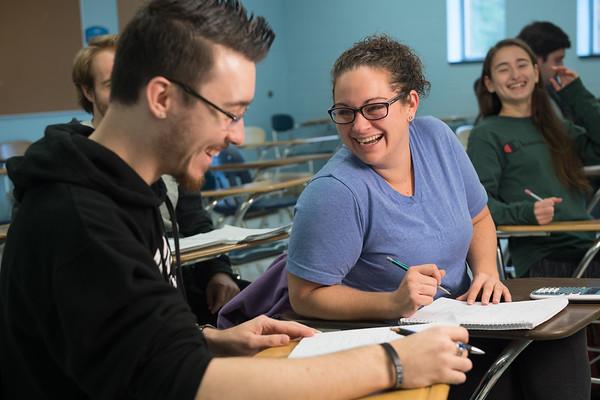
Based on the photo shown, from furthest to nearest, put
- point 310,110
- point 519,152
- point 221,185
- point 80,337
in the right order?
point 310,110 → point 221,185 → point 519,152 → point 80,337

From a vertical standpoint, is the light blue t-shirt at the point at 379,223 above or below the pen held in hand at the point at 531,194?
above

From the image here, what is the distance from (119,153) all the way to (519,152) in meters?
2.08

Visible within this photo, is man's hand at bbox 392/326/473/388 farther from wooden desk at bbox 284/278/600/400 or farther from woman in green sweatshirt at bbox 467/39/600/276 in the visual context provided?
woman in green sweatshirt at bbox 467/39/600/276

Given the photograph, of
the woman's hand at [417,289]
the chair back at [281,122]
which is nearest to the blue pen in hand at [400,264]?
the woman's hand at [417,289]

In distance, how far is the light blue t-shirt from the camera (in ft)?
5.34

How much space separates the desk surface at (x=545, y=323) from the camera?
4.38ft

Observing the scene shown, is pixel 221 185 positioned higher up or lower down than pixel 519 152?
lower down

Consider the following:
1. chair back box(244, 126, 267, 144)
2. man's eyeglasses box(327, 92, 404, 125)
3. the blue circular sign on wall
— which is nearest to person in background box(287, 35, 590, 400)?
man's eyeglasses box(327, 92, 404, 125)

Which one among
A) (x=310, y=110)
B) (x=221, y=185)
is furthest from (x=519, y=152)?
(x=310, y=110)

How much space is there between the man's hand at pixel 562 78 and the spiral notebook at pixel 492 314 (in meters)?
1.99

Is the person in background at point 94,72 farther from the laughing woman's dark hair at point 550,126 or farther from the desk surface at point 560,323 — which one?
the laughing woman's dark hair at point 550,126

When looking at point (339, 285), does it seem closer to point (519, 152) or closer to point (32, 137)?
point (519, 152)

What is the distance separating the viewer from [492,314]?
1.46 metres

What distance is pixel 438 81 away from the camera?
1016 centimetres
